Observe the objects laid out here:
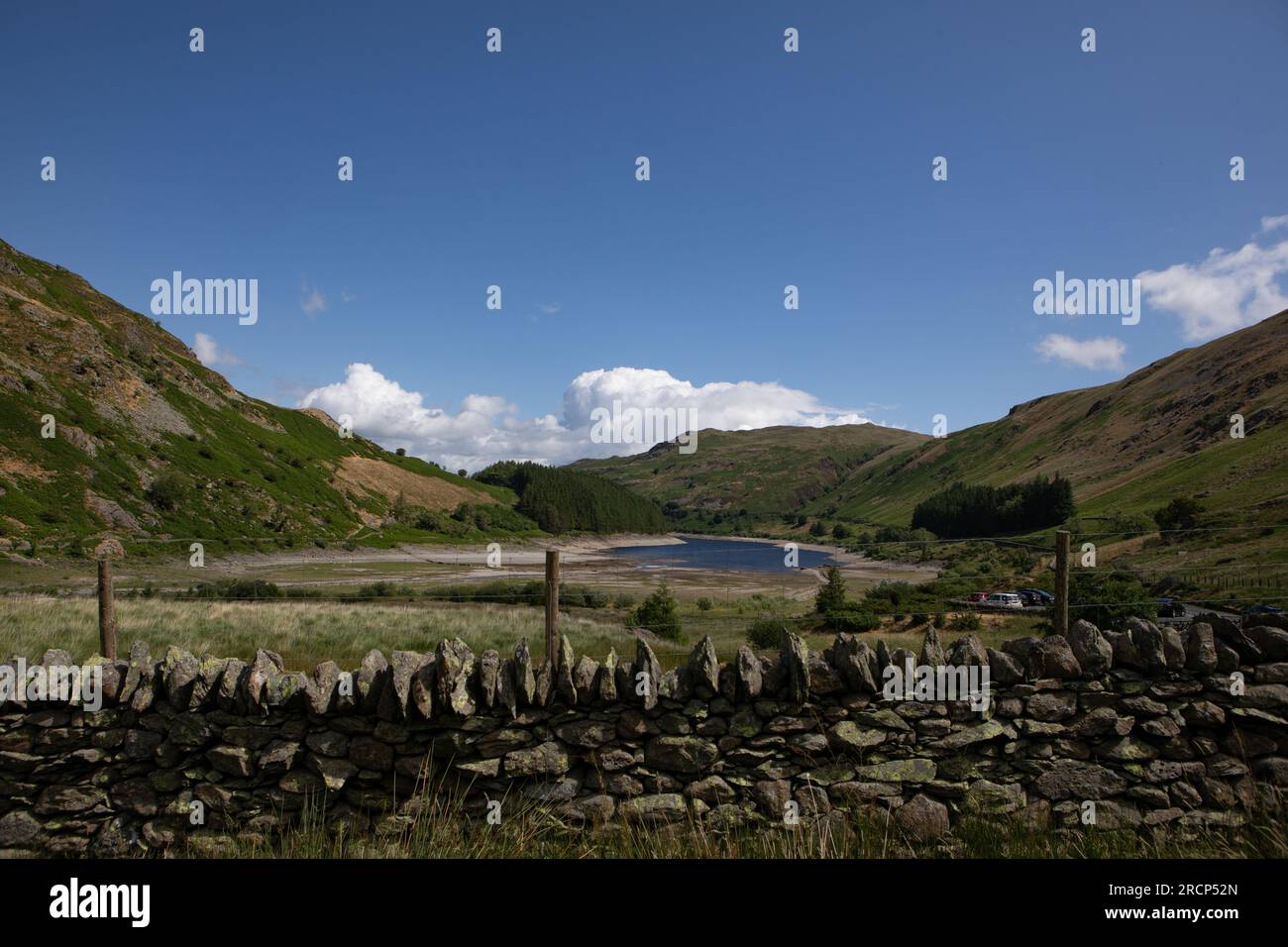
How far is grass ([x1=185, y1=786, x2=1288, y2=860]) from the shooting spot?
429 centimetres

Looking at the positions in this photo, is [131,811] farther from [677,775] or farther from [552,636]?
[677,775]

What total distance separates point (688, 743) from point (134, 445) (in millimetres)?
77170

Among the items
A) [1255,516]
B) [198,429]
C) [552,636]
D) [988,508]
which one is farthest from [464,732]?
[988,508]

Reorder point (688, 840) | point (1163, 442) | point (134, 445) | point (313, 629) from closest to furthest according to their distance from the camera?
point (688, 840) → point (313, 629) → point (134, 445) → point (1163, 442)

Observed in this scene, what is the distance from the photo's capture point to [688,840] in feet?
16.0

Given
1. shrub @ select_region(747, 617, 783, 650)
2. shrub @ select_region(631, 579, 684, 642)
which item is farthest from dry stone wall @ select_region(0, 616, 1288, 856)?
shrub @ select_region(631, 579, 684, 642)

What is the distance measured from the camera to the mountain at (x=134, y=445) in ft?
164

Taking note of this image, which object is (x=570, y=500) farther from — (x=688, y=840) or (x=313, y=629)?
(x=688, y=840)

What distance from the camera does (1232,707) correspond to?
5.48 meters

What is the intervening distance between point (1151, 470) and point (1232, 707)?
355ft

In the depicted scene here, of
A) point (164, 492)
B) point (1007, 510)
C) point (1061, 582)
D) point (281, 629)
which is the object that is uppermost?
point (164, 492)

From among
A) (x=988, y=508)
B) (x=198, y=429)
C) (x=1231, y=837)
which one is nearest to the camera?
(x=1231, y=837)

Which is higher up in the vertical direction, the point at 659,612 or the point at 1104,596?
the point at 1104,596

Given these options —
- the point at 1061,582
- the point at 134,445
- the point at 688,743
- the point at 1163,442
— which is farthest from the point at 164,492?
the point at 1163,442
